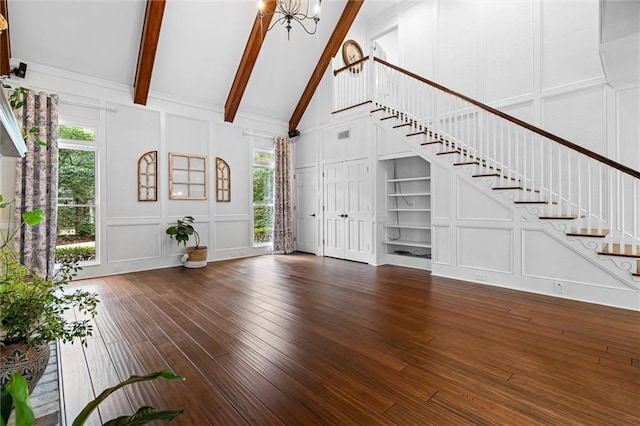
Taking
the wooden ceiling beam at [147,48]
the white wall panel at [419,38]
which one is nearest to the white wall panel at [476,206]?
the white wall panel at [419,38]

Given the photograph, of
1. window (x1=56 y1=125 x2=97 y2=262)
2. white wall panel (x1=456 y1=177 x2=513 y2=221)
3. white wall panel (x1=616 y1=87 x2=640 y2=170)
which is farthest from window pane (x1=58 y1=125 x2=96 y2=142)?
white wall panel (x1=616 y1=87 x2=640 y2=170)

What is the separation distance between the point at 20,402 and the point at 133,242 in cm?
531

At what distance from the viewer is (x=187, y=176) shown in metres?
5.93

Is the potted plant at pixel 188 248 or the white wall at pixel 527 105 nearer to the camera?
the white wall at pixel 527 105

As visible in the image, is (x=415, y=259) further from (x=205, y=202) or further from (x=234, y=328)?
(x=205, y=202)

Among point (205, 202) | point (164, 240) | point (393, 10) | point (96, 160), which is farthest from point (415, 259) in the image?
point (96, 160)

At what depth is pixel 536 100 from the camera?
4.46 metres

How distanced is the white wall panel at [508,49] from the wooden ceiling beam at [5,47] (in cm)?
685

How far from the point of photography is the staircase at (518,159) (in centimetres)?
339

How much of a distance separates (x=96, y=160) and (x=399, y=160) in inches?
215

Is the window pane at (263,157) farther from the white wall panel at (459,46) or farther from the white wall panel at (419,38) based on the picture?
the white wall panel at (459,46)

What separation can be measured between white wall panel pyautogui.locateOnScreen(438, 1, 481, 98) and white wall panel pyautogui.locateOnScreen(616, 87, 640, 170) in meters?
1.85

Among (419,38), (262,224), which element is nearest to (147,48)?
(262,224)

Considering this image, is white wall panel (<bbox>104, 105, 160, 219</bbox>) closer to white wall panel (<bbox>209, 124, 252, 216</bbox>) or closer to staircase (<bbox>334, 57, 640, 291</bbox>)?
white wall panel (<bbox>209, 124, 252, 216</bbox>)
